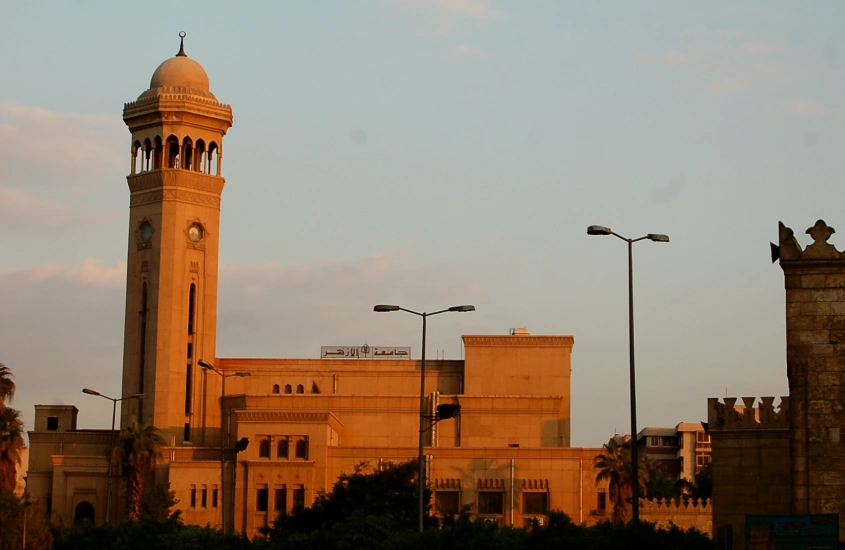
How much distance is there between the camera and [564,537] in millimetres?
50188

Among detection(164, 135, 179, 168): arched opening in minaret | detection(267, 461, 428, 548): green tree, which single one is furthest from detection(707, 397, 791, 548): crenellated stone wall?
detection(164, 135, 179, 168): arched opening in minaret

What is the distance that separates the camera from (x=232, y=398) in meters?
98.2

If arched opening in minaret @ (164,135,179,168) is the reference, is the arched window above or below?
below

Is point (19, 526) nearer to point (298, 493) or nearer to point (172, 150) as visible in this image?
point (298, 493)

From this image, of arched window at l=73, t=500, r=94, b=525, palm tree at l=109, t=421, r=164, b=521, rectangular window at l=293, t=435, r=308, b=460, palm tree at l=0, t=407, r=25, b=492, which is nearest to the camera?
palm tree at l=0, t=407, r=25, b=492

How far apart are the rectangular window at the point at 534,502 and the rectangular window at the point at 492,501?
1207 mm

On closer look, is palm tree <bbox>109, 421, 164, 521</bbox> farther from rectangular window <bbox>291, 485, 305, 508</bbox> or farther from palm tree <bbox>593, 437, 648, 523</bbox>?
palm tree <bbox>593, 437, 648, 523</bbox>

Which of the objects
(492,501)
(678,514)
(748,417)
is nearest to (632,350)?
(748,417)

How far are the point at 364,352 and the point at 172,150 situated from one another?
16.9 metres

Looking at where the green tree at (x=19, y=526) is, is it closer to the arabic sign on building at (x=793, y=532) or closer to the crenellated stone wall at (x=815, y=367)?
the arabic sign on building at (x=793, y=532)

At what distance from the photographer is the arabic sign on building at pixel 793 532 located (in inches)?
1398

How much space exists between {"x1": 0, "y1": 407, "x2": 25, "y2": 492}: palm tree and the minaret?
61.3 ft

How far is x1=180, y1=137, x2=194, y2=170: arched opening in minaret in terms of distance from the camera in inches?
3944

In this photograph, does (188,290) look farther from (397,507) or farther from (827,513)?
(827,513)
